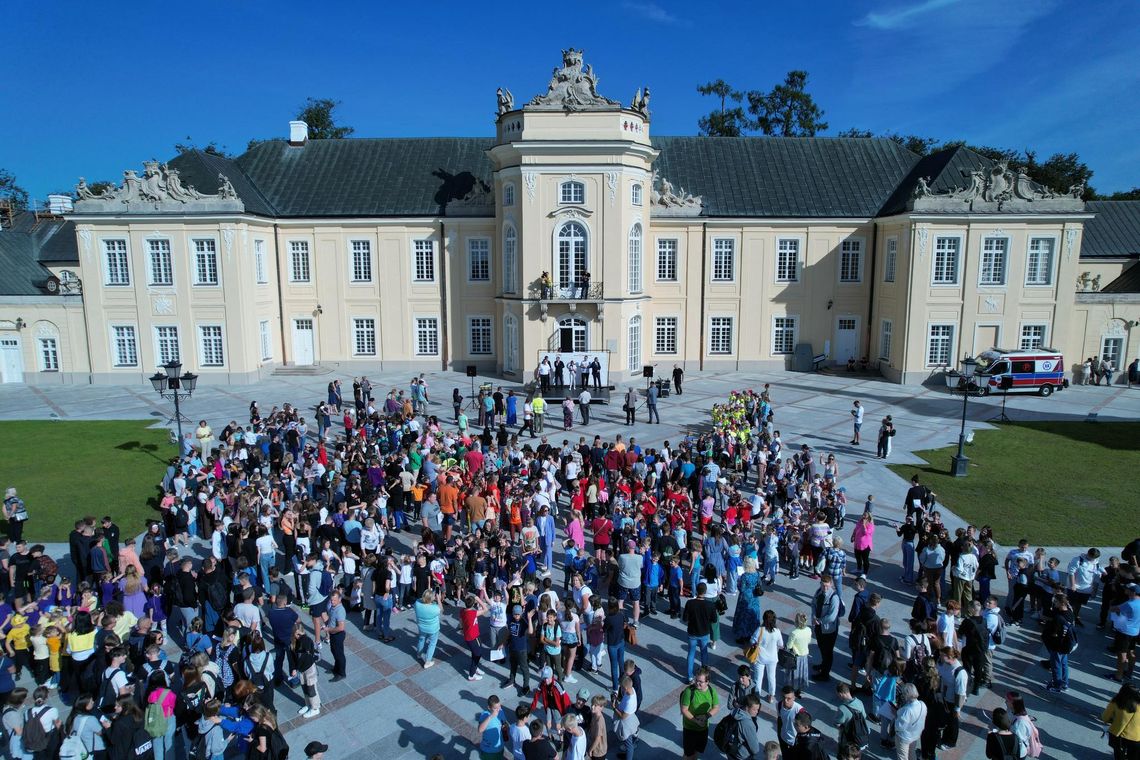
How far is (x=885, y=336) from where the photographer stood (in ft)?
122

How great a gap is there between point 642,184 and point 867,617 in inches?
1060

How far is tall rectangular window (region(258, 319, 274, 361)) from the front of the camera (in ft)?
120

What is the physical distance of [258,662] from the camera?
398 inches

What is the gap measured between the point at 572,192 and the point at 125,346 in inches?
883

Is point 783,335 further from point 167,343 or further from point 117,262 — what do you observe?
point 117,262

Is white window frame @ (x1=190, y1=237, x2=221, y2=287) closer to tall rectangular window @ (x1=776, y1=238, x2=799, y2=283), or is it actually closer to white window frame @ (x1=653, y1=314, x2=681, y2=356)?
white window frame @ (x1=653, y1=314, x2=681, y2=356)

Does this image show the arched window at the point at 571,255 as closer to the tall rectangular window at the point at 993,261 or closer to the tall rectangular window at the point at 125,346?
the tall rectangular window at the point at 993,261

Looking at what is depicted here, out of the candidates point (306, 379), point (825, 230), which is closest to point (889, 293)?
point (825, 230)

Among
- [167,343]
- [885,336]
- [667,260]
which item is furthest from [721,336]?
[167,343]

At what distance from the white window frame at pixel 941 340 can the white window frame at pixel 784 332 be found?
6288 millimetres

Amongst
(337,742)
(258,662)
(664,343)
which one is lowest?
(337,742)

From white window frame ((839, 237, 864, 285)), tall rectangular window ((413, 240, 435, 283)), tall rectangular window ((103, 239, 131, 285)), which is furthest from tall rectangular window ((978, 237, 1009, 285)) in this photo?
tall rectangular window ((103, 239, 131, 285))

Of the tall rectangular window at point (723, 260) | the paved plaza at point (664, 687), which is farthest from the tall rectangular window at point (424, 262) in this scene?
the paved plaza at point (664, 687)

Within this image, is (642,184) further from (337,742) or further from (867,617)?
(337,742)
